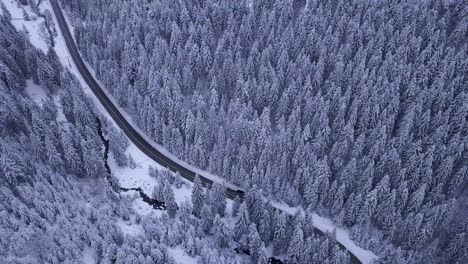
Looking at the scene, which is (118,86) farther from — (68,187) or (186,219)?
(186,219)

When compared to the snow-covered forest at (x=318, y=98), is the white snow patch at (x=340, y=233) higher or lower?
lower

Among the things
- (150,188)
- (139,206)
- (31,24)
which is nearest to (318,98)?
(150,188)

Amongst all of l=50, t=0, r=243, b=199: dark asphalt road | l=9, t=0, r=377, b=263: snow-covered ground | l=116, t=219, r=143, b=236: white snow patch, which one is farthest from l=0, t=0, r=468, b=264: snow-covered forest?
l=50, t=0, r=243, b=199: dark asphalt road

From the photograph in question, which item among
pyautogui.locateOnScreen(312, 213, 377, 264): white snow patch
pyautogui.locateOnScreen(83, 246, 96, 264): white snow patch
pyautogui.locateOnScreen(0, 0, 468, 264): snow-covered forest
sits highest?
pyautogui.locateOnScreen(0, 0, 468, 264): snow-covered forest

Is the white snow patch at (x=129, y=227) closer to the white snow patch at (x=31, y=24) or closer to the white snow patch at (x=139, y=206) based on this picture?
the white snow patch at (x=139, y=206)

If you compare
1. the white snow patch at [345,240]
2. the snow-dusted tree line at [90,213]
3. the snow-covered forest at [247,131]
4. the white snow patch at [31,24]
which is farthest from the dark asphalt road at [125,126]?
the white snow patch at [31,24]

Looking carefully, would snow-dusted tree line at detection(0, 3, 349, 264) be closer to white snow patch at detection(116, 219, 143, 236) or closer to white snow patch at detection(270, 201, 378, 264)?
white snow patch at detection(116, 219, 143, 236)

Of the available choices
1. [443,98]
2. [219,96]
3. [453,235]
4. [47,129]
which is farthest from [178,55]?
[453,235]
